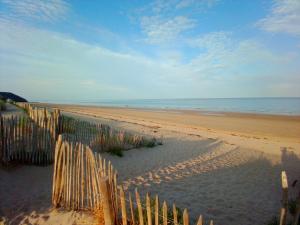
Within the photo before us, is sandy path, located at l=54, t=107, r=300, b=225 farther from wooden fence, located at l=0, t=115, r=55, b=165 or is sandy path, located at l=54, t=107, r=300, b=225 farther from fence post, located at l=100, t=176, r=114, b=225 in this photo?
wooden fence, located at l=0, t=115, r=55, b=165

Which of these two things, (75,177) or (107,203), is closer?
(107,203)

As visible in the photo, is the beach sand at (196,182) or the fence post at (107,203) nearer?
the fence post at (107,203)

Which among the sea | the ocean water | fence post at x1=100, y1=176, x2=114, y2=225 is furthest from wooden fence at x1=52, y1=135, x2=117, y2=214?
the ocean water

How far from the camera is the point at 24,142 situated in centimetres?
706

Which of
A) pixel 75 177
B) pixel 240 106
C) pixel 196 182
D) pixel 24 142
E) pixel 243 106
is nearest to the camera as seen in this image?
pixel 75 177

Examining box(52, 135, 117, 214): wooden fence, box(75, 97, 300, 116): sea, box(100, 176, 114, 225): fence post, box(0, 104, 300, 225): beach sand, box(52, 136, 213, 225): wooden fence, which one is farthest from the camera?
box(75, 97, 300, 116): sea

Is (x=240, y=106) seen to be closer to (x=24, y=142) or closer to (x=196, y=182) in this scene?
(x=196, y=182)

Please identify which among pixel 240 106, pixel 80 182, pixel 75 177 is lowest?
pixel 80 182

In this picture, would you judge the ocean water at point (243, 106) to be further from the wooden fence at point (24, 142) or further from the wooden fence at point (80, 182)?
the wooden fence at point (80, 182)

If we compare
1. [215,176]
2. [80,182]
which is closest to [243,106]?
[215,176]

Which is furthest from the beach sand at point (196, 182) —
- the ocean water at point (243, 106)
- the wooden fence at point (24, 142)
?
the ocean water at point (243, 106)

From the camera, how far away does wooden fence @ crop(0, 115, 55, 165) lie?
22.4ft

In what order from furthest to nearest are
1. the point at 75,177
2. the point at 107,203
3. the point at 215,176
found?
the point at 215,176, the point at 75,177, the point at 107,203

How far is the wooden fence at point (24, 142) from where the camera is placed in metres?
6.82
